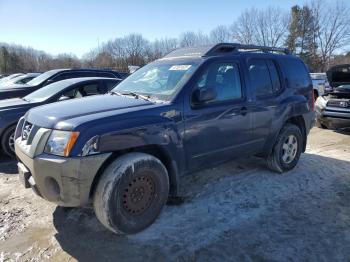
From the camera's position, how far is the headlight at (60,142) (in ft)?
9.60

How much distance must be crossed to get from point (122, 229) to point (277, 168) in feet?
9.53

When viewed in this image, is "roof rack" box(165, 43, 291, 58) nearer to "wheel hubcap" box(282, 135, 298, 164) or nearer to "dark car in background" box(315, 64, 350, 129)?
"wheel hubcap" box(282, 135, 298, 164)

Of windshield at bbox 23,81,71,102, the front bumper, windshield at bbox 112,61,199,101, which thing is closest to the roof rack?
windshield at bbox 112,61,199,101

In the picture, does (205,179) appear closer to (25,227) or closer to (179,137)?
(179,137)

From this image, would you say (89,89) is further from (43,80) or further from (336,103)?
(336,103)

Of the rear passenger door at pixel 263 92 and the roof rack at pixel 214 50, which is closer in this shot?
the roof rack at pixel 214 50

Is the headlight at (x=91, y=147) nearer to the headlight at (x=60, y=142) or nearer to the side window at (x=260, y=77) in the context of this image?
the headlight at (x=60, y=142)

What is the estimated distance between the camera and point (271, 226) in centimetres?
357

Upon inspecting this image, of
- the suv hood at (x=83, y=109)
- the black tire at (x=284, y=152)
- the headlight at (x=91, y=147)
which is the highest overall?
the suv hood at (x=83, y=109)

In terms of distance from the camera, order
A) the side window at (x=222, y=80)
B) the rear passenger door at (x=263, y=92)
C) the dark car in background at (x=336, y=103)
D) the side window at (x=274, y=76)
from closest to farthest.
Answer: the side window at (x=222, y=80), the rear passenger door at (x=263, y=92), the side window at (x=274, y=76), the dark car in background at (x=336, y=103)

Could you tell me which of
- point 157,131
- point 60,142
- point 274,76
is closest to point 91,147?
point 60,142

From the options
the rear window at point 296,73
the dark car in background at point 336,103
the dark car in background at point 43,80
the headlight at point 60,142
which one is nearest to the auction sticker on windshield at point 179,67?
the headlight at point 60,142

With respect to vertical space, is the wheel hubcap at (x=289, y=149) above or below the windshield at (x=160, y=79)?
below

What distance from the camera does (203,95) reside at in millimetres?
3691
